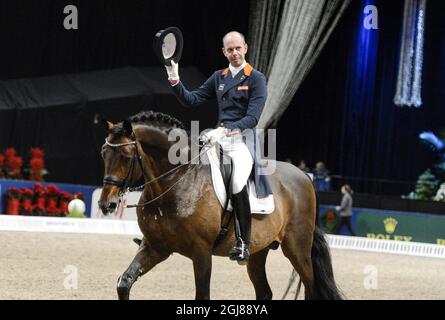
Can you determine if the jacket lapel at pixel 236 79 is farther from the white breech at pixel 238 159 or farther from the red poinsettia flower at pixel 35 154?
the red poinsettia flower at pixel 35 154

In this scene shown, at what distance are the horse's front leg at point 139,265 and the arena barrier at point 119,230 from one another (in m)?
7.38

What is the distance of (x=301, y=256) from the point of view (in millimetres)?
5992

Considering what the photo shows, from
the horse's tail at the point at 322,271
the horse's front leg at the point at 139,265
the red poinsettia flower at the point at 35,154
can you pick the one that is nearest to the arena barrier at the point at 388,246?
the red poinsettia flower at the point at 35,154

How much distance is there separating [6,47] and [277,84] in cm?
539

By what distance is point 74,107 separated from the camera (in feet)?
55.0

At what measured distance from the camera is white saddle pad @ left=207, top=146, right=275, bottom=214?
5.39 metres

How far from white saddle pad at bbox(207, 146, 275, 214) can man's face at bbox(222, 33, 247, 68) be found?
23.0 inches

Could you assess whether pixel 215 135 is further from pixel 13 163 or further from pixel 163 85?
pixel 163 85

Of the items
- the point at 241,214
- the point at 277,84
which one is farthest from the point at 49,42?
the point at 241,214

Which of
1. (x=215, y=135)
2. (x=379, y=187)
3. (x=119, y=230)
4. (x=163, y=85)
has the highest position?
(x=215, y=135)

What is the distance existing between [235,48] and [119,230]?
8.17 m

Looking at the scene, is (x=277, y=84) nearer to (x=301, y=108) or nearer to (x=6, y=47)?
(x=301, y=108)

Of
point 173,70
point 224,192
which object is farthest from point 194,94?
point 224,192

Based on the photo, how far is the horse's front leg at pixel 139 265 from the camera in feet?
16.6
